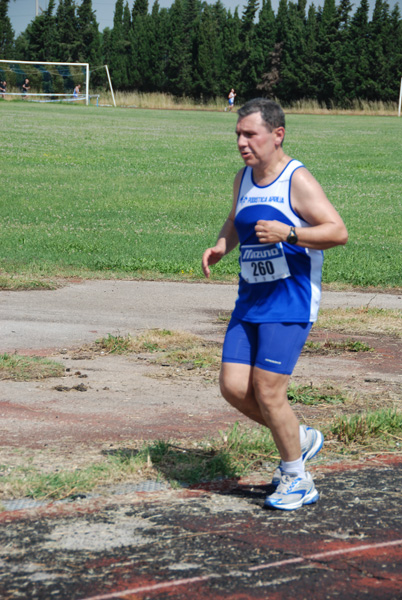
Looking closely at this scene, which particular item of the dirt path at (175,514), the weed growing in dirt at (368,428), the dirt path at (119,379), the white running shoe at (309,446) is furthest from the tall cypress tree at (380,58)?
the white running shoe at (309,446)

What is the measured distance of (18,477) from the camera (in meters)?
4.50

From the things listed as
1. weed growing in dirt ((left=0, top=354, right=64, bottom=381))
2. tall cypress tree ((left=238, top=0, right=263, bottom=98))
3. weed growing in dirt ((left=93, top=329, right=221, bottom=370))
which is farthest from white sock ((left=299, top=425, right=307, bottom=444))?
tall cypress tree ((left=238, top=0, right=263, bottom=98))

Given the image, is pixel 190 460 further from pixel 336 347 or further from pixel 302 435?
pixel 336 347

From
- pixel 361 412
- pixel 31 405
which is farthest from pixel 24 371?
pixel 361 412

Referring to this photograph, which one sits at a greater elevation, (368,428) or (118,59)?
(118,59)

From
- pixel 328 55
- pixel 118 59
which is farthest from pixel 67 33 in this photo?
pixel 328 55

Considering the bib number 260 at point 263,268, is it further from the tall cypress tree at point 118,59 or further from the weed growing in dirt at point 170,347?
the tall cypress tree at point 118,59

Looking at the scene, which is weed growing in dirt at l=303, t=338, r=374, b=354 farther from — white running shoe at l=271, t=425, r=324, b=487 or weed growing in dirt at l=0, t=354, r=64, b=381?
white running shoe at l=271, t=425, r=324, b=487

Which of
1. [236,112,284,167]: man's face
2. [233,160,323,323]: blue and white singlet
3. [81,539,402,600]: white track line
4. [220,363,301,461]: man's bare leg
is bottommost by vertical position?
[81,539,402,600]: white track line

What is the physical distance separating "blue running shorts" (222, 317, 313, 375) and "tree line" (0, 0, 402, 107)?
6673 centimetres

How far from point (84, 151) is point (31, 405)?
23682 mm

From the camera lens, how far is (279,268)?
161 inches

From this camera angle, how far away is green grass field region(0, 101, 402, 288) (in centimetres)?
1226

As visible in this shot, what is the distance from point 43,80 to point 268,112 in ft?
195
